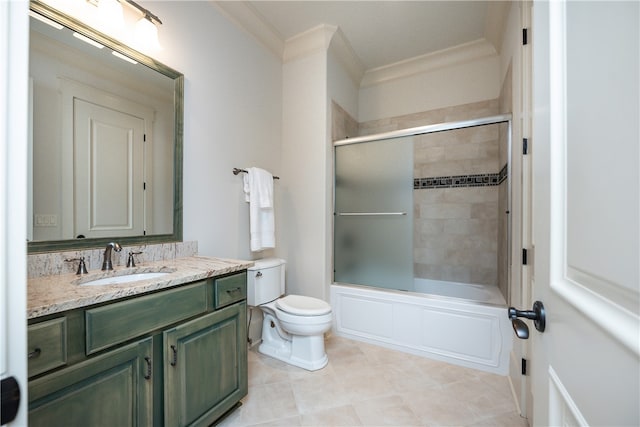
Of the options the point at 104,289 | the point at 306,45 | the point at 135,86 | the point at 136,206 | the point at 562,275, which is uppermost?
the point at 306,45

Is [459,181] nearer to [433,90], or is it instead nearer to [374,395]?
[433,90]

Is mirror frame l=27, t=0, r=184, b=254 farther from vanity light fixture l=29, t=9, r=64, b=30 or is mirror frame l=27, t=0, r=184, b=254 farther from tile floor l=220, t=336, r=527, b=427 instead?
tile floor l=220, t=336, r=527, b=427

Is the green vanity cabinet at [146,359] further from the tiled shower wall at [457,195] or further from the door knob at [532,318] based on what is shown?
the tiled shower wall at [457,195]

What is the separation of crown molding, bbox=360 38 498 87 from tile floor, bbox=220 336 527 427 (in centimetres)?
283

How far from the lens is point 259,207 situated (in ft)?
7.24

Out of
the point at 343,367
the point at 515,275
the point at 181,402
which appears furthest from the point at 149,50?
the point at 515,275

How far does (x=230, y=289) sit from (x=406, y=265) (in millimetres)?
1592

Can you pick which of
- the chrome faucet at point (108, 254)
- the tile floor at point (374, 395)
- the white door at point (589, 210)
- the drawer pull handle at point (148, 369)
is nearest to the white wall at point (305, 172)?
the tile floor at point (374, 395)

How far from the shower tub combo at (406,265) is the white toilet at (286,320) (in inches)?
22.1

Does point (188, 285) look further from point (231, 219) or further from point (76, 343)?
point (231, 219)

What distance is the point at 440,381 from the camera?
1.85 m

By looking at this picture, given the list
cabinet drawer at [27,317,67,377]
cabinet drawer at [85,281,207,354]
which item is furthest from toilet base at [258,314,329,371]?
cabinet drawer at [27,317,67,377]

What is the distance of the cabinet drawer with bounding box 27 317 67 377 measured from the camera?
77cm

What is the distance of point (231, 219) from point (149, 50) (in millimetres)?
1168
